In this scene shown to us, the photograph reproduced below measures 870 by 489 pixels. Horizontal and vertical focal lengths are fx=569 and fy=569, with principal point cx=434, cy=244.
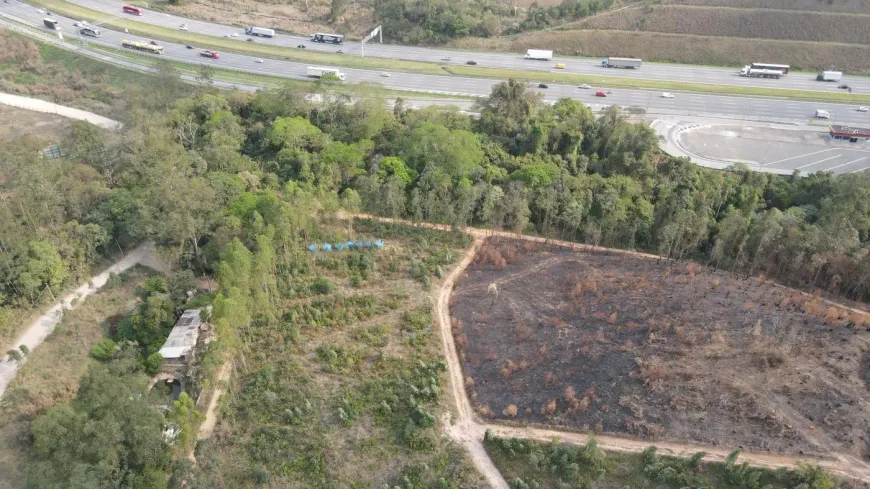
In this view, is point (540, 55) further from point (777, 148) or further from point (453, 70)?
point (777, 148)

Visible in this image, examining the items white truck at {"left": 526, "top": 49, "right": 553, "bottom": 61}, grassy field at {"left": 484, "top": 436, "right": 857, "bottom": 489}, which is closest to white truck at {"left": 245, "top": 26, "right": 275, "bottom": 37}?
white truck at {"left": 526, "top": 49, "right": 553, "bottom": 61}

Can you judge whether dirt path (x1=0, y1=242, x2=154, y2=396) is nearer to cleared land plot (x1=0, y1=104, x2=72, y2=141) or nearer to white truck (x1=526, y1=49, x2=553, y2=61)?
cleared land plot (x1=0, y1=104, x2=72, y2=141)

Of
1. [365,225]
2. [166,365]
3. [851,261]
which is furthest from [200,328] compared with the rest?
[851,261]

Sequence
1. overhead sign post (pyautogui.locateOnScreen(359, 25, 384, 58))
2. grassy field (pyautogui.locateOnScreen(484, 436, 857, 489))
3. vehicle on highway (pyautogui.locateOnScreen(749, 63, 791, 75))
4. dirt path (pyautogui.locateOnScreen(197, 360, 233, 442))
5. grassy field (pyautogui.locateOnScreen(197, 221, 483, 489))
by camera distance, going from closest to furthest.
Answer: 1. grassy field (pyautogui.locateOnScreen(484, 436, 857, 489))
2. grassy field (pyautogui.locateOnScreen(197, 221, 483, 489))
3. dirt path (pyautogui.locateOnScreen(197, 360, 233, 442))
4. vehicle on highway (pyautogui.locateOnScreen(749, 63, 791, 75))
5. overhead sign post (pyautogui.locateOnScreen(359, 25, 384, 58))

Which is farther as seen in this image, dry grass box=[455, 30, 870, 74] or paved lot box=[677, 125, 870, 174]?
dry grass box=[455, 30, 870, 74]

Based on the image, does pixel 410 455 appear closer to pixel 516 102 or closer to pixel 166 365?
pixel 166 365

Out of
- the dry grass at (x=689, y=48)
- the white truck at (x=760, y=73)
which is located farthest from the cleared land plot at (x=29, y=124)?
the white truck at (x=760, y=73)
